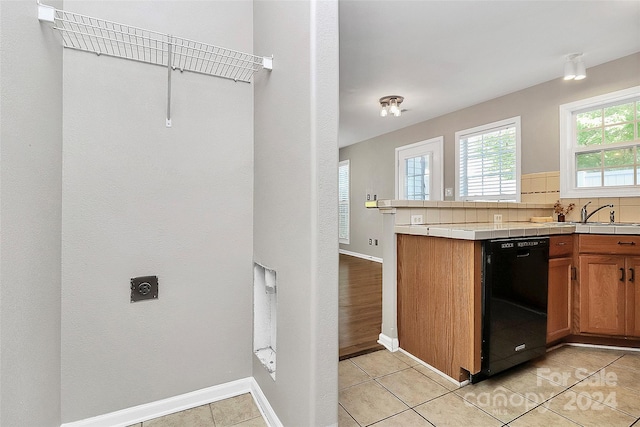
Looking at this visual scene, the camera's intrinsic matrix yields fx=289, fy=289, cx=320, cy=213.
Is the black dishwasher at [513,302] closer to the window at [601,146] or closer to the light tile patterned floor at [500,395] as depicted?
the light tile patterned floor at [500,395]

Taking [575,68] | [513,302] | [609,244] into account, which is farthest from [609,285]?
[575,68]

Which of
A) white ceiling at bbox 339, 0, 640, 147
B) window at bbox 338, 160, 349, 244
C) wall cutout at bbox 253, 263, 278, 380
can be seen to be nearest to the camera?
wall cutout at bbox 253, 263, 278, 380

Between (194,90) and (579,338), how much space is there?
3338 mm

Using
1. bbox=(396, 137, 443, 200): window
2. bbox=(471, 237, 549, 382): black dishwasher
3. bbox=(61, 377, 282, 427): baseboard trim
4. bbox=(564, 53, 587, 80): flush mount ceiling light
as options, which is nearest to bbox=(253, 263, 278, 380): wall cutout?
bbox=(61, 377, 282, 427): baseboard trim

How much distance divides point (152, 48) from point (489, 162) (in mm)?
4020

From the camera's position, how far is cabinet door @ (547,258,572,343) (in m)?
2.17

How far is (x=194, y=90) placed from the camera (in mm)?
1563

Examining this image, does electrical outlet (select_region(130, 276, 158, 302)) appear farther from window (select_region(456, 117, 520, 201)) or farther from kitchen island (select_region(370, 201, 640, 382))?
window (select_region(456, 117, 520, 201))

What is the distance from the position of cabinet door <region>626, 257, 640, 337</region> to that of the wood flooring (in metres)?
1.88

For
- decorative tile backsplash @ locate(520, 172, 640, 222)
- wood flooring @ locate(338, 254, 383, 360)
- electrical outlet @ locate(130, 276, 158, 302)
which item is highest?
decorative tile backsplash @ locate(520, 172, 640, 222)

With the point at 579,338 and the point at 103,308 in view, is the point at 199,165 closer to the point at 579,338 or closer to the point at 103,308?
the point at 103,308

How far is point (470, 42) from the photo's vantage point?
2.54 metres

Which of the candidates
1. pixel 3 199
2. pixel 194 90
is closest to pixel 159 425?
pixel 3 199

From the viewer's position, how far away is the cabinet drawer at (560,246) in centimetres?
217
